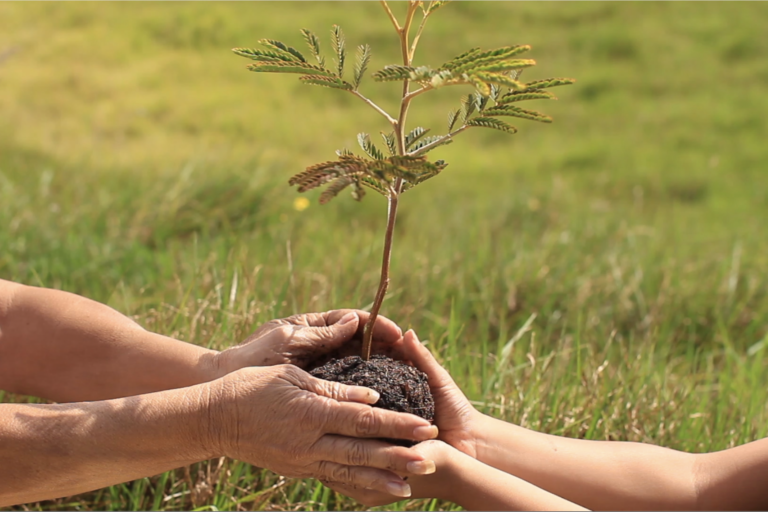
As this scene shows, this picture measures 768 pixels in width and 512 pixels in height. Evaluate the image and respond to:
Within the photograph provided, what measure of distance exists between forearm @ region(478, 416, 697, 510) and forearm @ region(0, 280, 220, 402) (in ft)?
2.55

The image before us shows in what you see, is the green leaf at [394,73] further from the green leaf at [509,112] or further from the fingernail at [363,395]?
the fingernail at [363,395]

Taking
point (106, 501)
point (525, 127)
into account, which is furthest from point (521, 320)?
point (525, 127)

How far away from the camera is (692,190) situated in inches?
227

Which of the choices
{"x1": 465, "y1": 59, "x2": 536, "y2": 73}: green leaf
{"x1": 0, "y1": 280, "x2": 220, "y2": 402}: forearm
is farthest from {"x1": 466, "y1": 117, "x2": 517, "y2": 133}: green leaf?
{"x1": 0, "y1": 280, "x2": 220, "y2": 402}: forearm

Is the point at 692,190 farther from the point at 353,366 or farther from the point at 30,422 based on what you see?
the point at 30,422

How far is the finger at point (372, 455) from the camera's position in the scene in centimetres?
137

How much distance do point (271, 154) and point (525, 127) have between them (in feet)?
9.24

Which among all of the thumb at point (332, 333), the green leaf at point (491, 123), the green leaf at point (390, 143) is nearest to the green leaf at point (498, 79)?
the green leaf at point (491, 123)

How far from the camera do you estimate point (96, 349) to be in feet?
6.08

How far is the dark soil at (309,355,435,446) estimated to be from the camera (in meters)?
1.51

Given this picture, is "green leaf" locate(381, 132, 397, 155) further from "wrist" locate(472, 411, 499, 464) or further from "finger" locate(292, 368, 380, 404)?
"wrist" locate(472, 411, 499, 464)

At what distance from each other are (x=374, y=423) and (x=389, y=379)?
173 millimetres

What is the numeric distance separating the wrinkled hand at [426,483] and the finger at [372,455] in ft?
0.36

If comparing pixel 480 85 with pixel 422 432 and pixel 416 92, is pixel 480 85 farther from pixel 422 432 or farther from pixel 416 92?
pixel 422 432
